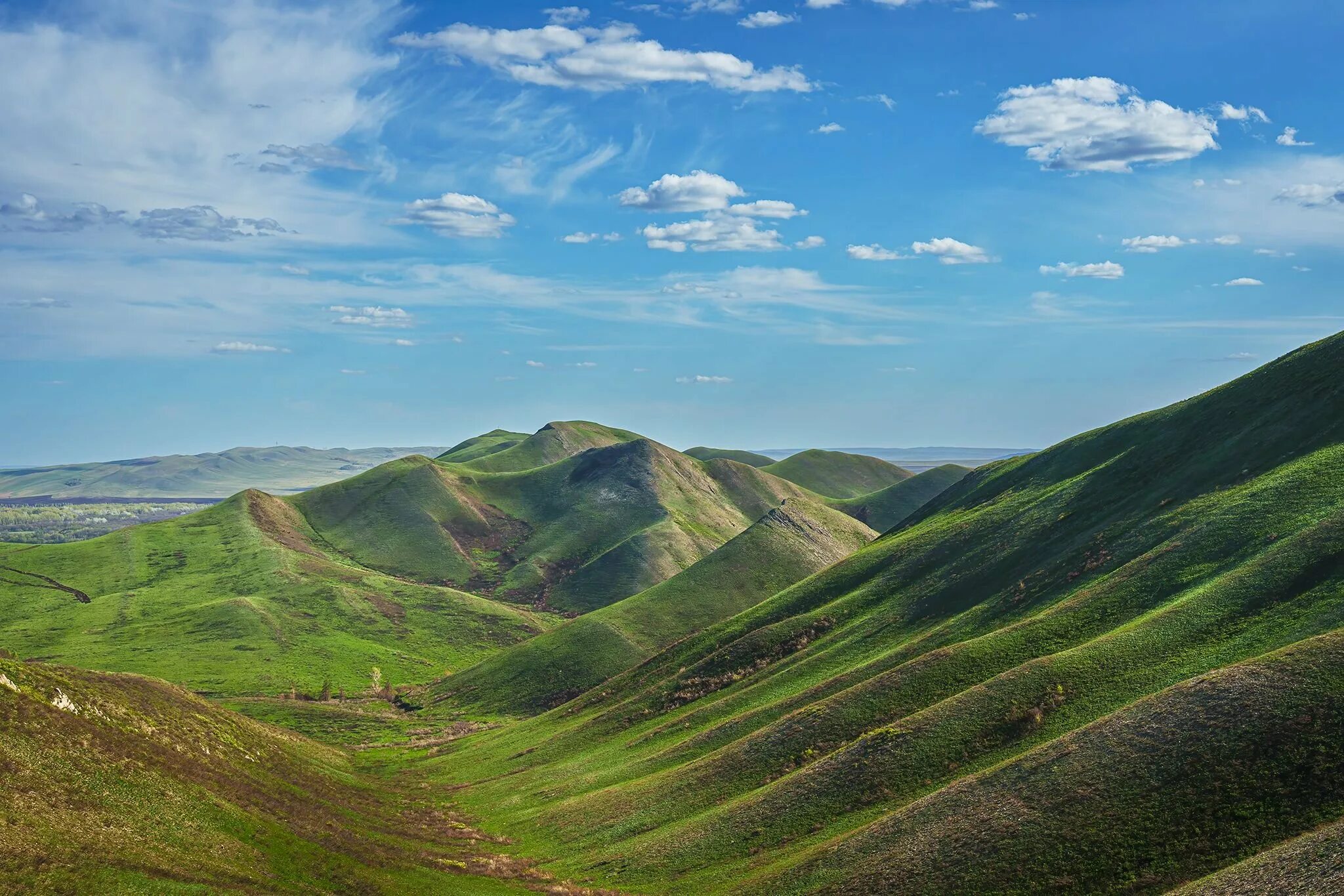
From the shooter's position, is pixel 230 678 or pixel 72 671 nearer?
pixel 72 671

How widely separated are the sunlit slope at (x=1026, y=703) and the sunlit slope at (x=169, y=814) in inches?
578

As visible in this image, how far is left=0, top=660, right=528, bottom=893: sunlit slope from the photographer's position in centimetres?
5600

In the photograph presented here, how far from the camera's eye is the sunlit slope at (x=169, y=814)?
5600cm

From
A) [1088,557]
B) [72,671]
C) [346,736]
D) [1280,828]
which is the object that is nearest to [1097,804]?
[1280,828]

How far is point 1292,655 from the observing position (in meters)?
57.4

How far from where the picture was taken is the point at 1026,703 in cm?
7094

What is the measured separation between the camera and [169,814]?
6600cm

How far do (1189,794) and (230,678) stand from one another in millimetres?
184348

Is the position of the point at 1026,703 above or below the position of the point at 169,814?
below

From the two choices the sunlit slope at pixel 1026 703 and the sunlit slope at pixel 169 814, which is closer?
the sunlit slope at pixel 1026 703

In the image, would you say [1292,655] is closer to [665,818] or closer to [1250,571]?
[1250,571]

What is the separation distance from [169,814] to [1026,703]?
208 ft

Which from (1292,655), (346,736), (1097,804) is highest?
(1292,655)

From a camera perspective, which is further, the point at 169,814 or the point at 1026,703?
the point at 1026,703
